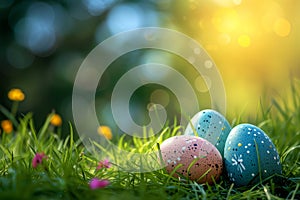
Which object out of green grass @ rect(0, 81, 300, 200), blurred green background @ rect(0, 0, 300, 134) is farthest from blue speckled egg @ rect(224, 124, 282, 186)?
blurred green background @ rect(0, 0, 300, 134)

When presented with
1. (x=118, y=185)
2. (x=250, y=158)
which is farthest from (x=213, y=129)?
(x=118, y=185)

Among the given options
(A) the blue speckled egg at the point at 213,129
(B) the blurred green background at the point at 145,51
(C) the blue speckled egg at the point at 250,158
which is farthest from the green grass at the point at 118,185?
(B) the blurred green background at the point at 145,51

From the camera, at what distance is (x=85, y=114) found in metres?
4.05

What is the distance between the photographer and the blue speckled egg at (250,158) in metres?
1.35

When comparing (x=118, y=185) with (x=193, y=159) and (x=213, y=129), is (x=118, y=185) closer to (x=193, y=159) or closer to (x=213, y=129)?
(x=193, y=159)

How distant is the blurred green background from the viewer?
300cm

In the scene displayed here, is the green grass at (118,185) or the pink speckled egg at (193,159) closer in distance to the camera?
the green grass at (118,185)

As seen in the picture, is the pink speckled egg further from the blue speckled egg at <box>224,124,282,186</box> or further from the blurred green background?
the blurred green background

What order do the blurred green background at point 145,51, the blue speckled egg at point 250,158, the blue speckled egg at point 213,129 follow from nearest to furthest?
the blue speckled egg at point 250,158
the blue speckled egg at point 213,129
the blurred green background at point 145,51

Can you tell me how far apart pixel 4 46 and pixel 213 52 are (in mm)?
2716

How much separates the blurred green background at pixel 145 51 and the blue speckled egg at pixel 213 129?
4.97 feet

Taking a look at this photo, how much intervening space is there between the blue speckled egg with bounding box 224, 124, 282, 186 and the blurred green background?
5.55 feet

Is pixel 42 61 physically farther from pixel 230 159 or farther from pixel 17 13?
pixel 230 159

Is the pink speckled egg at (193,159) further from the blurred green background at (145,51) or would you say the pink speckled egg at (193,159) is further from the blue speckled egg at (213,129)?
the blurred green background at (145,51)
